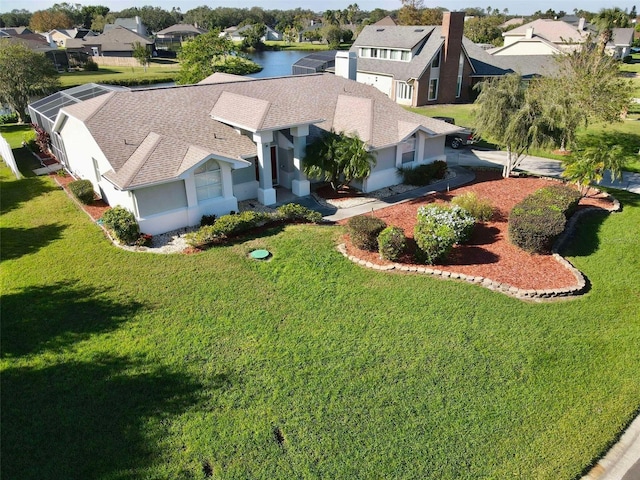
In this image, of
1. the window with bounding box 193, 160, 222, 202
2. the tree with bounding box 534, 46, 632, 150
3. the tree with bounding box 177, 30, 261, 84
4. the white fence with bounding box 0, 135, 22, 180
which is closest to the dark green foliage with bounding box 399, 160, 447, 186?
the tree with bounding box 534, 46, 632, 150

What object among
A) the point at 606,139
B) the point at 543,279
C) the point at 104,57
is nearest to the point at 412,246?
the point at 543,279

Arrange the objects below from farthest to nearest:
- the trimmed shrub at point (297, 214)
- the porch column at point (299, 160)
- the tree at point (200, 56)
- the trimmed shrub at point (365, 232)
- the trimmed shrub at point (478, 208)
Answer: the tree at point (200, 56) → the porch column at point (299, 160) → the trimmed shrub at point (478, 208) → the trimmed shrub at point (297, 214) → the trimmed shrub at point (365, 232)

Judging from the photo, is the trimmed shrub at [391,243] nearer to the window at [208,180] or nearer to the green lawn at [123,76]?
the window at [208,180]

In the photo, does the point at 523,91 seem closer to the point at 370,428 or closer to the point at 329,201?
the point at 329,201

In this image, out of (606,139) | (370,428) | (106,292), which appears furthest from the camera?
(606,139)

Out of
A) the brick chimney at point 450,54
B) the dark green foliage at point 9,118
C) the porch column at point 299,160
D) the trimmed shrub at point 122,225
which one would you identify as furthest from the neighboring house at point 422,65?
the trimmed shrub at point 122,225

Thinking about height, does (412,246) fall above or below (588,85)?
below
